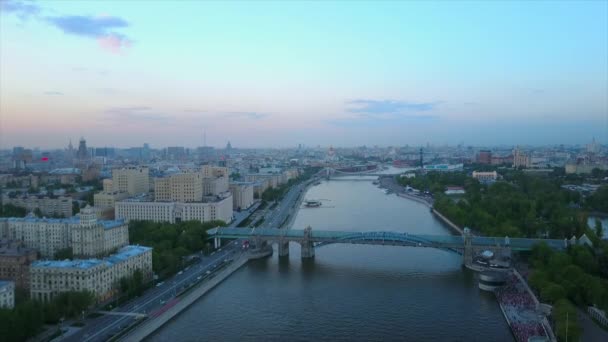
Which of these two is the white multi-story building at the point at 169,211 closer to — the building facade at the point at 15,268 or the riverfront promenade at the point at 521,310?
the building facade at the point at 15,268

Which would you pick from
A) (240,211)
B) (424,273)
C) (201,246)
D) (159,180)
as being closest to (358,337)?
(424,273)

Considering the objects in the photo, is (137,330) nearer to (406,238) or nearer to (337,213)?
(406,238)

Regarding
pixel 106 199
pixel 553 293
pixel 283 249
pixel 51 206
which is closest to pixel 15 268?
A: pixel 283 249

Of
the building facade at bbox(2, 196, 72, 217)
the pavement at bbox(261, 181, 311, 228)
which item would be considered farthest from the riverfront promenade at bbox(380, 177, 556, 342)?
the building facade at bbox(2, 196, 72, 217)

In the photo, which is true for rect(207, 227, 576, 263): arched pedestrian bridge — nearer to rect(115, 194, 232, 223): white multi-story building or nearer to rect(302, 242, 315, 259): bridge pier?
rect(302, 242, 315, 259): bridge pier

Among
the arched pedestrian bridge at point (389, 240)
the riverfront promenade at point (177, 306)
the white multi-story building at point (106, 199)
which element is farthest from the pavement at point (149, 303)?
the white multi-story building at point (106, 199)

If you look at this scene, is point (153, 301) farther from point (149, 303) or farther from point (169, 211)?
point (169, 211)

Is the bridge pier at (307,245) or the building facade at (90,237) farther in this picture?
the bridge pier at (307,245)
